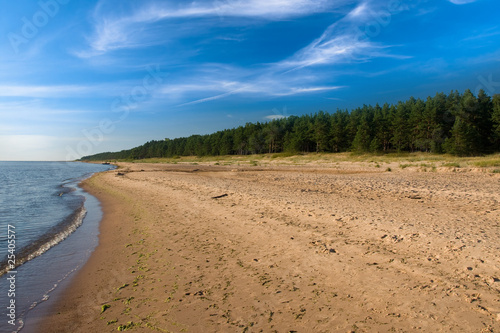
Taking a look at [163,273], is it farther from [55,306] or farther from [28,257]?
[28,257]

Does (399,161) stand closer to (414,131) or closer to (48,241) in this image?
(414,131)

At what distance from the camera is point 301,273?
5.34 metres

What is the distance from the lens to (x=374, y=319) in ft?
12.3

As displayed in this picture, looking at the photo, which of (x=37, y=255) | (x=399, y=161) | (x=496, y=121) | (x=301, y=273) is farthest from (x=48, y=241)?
(x=496, y=121)

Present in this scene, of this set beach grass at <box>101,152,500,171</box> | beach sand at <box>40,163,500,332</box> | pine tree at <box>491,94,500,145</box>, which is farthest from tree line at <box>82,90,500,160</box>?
beach sand at <box>40,163,500,332</box>

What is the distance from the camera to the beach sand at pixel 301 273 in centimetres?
389

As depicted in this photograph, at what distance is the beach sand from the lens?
12.8ft

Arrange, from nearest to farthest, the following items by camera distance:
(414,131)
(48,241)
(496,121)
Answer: (48,241), (496,121), (414,131)

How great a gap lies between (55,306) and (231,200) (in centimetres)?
838

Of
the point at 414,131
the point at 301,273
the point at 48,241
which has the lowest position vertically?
the point at 48,241

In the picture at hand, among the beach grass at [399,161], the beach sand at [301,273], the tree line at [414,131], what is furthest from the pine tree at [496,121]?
the beach sand at [301,273]

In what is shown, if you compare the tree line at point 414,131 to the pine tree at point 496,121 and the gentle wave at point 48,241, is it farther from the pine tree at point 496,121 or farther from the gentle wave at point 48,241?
the gentle wave at point 48,241

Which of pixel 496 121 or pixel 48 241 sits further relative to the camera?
pixel 496 121

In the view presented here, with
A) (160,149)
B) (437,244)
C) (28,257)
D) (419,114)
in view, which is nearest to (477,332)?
(437,244)
